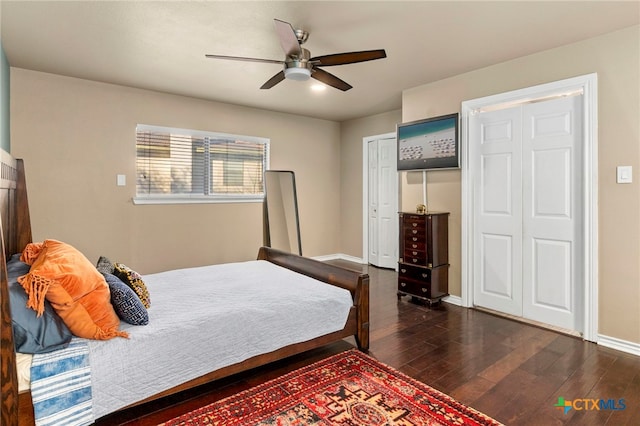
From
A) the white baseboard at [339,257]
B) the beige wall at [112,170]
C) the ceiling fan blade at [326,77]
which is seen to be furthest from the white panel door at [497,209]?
the beige wall at [112,170]

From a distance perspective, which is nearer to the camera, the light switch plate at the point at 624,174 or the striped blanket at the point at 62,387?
the striped blanket at the point at 62,387

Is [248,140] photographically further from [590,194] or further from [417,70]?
[590,194]

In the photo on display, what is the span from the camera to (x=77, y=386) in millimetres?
1573

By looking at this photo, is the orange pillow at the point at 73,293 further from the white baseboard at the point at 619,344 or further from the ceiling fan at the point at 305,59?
the white baseboard at the point at 619,344

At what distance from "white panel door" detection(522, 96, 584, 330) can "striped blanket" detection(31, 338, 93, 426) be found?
3525mm

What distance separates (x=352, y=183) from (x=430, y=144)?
2371 millimetres

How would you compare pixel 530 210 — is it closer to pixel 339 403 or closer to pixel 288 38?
pixel 339 403

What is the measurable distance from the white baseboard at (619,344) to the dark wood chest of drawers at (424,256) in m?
1.40

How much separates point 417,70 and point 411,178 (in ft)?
4.14

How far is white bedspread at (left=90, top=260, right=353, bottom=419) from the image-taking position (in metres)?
1.70

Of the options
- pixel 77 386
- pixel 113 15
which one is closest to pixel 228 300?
pixel 77 386

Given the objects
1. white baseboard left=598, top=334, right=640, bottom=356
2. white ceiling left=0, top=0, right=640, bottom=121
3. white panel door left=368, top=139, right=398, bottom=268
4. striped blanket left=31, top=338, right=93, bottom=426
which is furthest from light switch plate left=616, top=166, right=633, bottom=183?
striped blanket left=31, top=338, right=93, bottom=426

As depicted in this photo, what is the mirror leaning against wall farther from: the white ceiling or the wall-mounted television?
the wall-mounted television

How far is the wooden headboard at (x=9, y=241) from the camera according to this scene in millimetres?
1430
